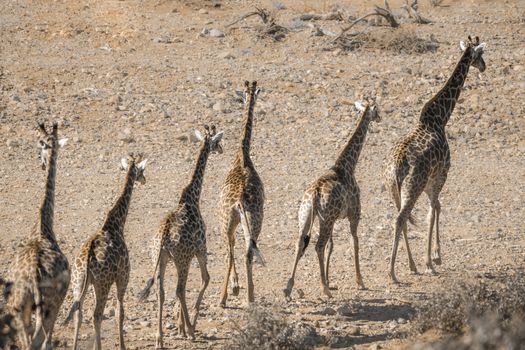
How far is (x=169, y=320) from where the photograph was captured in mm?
11266

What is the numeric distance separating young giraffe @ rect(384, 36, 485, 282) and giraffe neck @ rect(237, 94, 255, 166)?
179 centimetres

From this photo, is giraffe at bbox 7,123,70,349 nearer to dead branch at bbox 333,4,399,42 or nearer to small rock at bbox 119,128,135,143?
small rock at bbox 119,128,135,143

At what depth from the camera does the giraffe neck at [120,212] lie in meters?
10.2

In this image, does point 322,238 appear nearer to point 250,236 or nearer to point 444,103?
point 250,236

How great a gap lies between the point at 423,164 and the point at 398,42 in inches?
443

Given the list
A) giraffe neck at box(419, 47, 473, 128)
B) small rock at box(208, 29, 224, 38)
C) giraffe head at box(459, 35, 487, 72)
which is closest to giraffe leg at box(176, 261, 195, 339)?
giraffe neck at box(419, 47, 473, 128)

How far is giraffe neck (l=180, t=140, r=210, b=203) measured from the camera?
1118 centimetres

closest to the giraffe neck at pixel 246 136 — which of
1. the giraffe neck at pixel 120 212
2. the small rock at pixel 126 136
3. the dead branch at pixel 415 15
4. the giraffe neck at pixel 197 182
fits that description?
the giraffe neck at pixel 197 182

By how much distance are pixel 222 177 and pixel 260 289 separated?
470cm

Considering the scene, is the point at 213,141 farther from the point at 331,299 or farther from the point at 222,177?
the point at 222,177

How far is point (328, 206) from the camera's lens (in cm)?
1147

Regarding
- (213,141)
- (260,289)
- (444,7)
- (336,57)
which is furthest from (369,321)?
(444,7)

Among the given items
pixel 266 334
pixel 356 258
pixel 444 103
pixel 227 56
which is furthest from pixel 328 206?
pixel 227 56

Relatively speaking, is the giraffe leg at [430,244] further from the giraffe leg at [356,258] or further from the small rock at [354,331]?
the small rock at [354,331]
